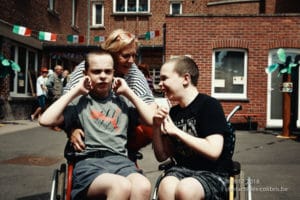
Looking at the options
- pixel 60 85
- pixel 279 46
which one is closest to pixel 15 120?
pixel 60 85

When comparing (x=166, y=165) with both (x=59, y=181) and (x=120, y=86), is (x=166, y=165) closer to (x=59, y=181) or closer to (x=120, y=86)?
(x=120, y=86)

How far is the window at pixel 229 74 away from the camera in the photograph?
44.0 feet

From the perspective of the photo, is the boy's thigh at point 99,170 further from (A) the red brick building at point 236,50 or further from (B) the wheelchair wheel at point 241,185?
→ (A) the red brick building at point 236,50

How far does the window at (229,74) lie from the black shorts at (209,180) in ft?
35.3

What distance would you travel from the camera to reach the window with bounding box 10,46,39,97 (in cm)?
1507

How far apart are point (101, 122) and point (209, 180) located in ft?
2.84

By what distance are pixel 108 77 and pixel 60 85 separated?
1142 cm

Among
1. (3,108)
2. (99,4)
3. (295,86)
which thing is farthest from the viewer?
(99,4)

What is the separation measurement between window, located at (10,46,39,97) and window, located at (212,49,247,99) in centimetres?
710

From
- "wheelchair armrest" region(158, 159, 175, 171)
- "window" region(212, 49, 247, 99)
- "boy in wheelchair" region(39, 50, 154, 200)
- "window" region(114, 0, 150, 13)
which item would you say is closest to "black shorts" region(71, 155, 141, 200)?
"boy in wheelchair" region(39, 50, 154, 200)

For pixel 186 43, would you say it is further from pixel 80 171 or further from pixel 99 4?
pixel 99 4

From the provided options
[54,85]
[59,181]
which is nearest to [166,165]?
[59,181]

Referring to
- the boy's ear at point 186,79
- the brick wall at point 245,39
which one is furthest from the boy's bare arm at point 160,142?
the brick wall at point 245,39

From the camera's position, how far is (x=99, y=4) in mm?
27438
